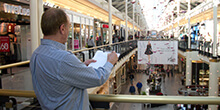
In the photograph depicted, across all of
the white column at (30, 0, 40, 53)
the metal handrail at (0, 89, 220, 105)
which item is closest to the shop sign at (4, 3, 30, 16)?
the white column at (30, 0, 40, 53)

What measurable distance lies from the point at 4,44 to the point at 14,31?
36.1 inches

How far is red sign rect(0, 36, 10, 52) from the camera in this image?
7600 mm

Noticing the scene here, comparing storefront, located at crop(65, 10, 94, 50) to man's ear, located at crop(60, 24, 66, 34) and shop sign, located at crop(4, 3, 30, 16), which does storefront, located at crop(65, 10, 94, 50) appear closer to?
shop sign, located at crop(4, 3, 30, 16)

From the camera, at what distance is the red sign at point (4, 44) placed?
7.60 m

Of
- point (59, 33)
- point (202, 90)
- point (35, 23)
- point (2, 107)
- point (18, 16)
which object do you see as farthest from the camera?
point (202, 90)

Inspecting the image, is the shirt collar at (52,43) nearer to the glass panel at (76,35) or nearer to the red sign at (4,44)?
the red sign at (4,44)

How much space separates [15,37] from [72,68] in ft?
26.7

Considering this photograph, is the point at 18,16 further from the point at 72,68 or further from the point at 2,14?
the point at 72,68

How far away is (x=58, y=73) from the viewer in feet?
4.25

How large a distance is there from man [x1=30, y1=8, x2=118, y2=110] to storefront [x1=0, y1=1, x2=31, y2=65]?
22.7 feet

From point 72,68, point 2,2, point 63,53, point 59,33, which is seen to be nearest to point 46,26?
point 59,33

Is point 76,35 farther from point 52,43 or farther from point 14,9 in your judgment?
point 52,43

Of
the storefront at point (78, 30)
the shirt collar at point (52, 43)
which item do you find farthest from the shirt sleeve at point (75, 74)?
the storefront at point (78, 30)

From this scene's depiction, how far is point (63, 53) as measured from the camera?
1316 millimetres
